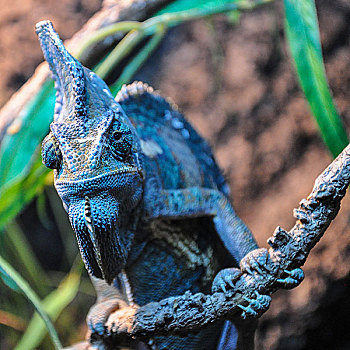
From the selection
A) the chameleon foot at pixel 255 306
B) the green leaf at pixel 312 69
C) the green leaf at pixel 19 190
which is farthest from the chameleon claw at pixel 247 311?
the green leaf at pixel 19 190

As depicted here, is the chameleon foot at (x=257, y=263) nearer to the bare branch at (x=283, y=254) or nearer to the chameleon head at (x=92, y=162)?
the bare branch at (x=283, y=254)

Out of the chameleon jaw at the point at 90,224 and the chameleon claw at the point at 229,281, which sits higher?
the chameleon jaw at the point at 90,224

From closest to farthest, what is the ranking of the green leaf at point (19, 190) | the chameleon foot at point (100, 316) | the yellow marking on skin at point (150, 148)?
the chameleon foot at point (100, 316)
the yellow marking on skin at point (150, 148)
the green leaf at point (19, 190)

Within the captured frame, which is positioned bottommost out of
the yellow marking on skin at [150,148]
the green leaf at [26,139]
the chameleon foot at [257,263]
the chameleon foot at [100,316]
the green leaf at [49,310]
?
the green leaf at [49,310]

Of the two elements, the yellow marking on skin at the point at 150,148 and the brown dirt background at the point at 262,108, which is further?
the brown dirt background at the point at 262,108

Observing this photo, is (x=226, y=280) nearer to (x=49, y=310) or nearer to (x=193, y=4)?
(x=193, y=4)

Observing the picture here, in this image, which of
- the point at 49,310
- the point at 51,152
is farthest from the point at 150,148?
the point at 49,310

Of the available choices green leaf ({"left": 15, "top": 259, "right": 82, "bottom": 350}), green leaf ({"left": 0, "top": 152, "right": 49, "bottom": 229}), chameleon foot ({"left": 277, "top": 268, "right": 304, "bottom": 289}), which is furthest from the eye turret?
green leaf ({"left": 15, "top": 259, "right": 82, "bottom": 350})

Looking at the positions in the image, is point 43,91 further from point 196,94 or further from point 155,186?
point 196,94
